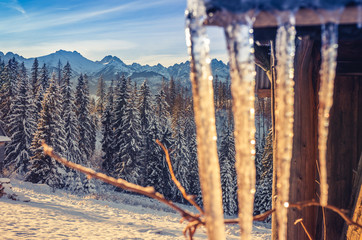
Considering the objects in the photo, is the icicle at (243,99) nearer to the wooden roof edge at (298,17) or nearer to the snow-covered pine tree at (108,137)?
the wooden roof edge at (298,17)

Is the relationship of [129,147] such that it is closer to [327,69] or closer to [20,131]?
[20,131]

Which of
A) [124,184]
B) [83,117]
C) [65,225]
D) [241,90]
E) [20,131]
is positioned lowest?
[65,225]

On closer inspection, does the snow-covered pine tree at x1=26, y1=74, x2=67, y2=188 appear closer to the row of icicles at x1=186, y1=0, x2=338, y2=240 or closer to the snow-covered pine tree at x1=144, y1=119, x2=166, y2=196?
the snow-covered pine tree at x1=144, y1=119, x2=166, y2=196

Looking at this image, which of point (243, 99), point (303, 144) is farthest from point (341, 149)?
point (243, 99)

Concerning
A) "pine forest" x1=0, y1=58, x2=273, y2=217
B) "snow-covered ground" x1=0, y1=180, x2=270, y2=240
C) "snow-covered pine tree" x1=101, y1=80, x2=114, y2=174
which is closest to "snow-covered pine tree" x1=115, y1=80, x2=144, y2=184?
"pine forest" x1=0, y1=58, x2=273, y2=217

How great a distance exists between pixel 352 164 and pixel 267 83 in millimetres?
3241

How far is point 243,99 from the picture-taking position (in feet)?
3.30

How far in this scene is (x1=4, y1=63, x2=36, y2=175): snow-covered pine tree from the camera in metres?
32.1

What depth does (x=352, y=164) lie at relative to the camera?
9.73 ft

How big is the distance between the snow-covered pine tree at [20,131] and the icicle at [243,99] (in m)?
35.6

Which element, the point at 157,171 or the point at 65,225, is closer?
A: the point at 65,225

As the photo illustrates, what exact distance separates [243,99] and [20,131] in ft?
119

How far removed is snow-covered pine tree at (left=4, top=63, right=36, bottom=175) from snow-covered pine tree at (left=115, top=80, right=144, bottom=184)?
10280mm

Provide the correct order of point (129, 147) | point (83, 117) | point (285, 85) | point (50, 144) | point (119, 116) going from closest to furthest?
point (285, 85) < point (50, 144) < point (129, 147) < point (119, 116) < point (83, 117)
